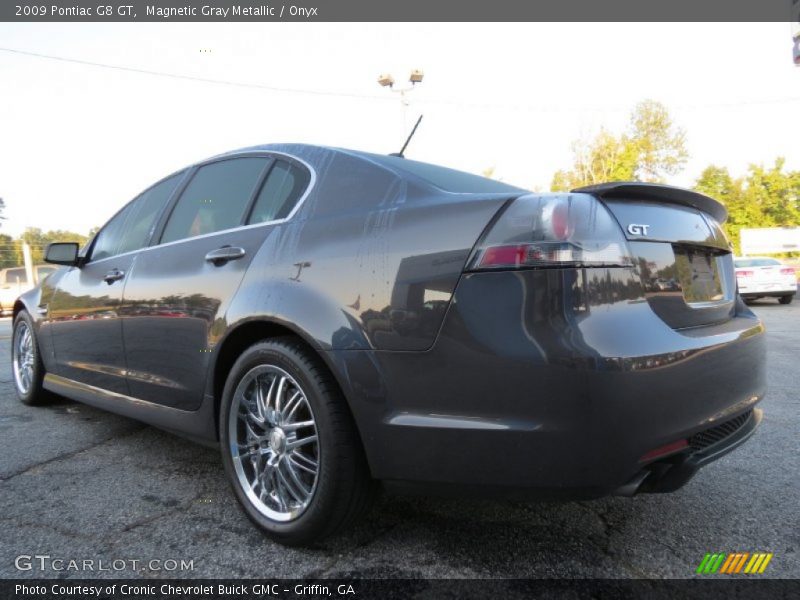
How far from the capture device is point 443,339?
1623 mm

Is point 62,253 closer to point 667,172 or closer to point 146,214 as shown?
point 146,214

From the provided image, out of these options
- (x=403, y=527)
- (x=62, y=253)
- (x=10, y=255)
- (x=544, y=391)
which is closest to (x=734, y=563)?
(x=544, y=391)

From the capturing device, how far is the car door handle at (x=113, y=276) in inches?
119

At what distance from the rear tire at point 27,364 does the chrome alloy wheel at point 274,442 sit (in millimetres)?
2532

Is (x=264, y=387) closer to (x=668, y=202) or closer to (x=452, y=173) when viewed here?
(x=452, y=173)

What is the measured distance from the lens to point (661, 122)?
38281 mm

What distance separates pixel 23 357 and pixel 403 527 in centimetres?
363

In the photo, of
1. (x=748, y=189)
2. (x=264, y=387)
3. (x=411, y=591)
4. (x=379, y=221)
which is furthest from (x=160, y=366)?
(x=748, y=189)

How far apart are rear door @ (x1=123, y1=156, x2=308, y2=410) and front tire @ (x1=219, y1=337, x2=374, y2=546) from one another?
0.27 meters

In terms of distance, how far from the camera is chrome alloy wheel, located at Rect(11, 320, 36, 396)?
4.09 meters

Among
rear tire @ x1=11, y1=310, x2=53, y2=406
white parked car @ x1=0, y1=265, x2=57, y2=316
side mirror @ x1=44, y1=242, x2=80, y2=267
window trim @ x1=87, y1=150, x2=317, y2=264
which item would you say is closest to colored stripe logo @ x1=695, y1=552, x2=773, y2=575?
window trim @ x1=87, y1=150, x2=317, y2=264

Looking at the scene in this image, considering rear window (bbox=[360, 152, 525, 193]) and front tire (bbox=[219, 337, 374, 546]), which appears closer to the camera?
front tire (bbox=[219, 337, 374, 546])

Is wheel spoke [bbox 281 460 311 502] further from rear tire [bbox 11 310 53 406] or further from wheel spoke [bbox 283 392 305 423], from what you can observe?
rear tire [bbox 11 310 53 406]

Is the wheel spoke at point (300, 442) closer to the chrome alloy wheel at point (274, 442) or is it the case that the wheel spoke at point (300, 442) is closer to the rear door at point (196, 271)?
the chrome alloy wheel at point (274, 442)
